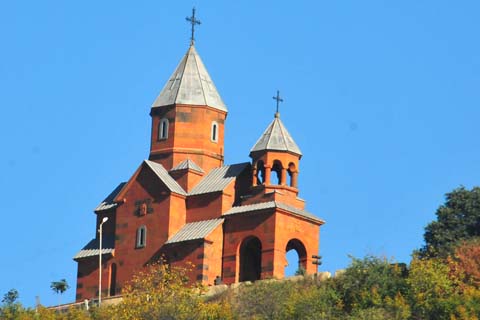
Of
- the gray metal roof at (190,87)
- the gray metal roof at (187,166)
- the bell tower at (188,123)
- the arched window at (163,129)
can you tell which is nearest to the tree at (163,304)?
the gray metal roof at (187,166)

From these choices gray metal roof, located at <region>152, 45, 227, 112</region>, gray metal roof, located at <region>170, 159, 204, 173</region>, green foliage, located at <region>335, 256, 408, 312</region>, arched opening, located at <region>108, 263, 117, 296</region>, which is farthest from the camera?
gray metal roof, located at <region>152, 45, 227, 112</region>

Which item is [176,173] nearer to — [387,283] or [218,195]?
[218,195]

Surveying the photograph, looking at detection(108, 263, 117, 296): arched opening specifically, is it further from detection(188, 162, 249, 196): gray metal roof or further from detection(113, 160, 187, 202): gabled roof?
detection(188, 162, 249, 196): gray metal roof

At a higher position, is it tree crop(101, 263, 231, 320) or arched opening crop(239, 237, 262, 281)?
arched opening crop(239, 237, 262, 281)

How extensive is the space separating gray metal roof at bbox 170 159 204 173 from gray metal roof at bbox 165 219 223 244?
113 inches

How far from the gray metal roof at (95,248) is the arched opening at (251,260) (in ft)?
21.3

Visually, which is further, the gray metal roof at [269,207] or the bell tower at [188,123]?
the bell tower at [188,123]

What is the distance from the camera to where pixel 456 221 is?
83688 millimetres

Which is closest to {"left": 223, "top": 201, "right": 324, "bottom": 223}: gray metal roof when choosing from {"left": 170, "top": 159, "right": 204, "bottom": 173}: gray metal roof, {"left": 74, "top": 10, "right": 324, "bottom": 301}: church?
{"left": 74, "top": 10, "right": 324, "bottom": 301}: church

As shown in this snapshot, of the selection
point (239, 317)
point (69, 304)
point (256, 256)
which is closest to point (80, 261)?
point (69, 304)

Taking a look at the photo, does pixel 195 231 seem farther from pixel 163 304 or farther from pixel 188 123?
pixel 163 304

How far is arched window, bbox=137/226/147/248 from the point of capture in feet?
273

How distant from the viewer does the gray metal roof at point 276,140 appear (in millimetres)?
82062

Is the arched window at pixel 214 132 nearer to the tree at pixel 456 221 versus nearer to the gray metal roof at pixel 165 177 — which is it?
the gray metal roof at pixel 165 177
